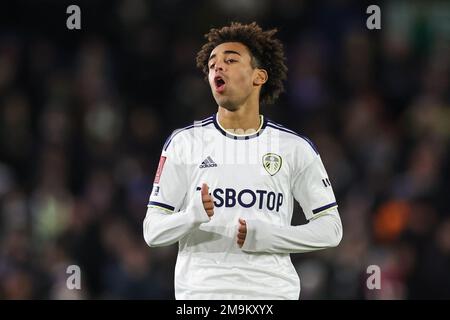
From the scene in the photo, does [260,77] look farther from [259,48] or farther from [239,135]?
[239,135]

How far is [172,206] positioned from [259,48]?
0.97 metres

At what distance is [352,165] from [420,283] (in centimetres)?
170

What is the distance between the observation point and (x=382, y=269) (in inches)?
344

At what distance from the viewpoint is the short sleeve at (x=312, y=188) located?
5.26 meters

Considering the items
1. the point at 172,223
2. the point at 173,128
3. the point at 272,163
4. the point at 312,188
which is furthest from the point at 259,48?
the point at 173,128

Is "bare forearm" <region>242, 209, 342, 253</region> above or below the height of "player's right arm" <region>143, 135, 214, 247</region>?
below

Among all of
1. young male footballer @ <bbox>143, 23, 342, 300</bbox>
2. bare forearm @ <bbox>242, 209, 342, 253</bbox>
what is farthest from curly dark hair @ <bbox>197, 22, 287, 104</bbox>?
bare forearm @ <bbox>242, 209, 342, 253</bbox>

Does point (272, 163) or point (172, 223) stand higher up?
point (272, 163)

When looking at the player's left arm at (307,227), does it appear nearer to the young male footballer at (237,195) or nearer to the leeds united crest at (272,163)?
the young male footballer at (237,195)

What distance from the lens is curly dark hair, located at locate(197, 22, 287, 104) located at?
541 centimetres

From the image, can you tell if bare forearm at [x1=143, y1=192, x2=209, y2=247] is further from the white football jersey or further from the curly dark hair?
the curly dark hair

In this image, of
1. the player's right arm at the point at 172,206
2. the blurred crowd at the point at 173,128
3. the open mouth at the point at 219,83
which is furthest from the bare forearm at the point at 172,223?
the blurred crowd at the point at 173,128

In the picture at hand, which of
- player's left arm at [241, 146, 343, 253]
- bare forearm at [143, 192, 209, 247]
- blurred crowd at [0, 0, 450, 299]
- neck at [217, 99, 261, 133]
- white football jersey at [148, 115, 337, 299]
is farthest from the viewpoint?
blurred crowd at [0, 0, 450, 299]

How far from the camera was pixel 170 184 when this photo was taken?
5.17m
